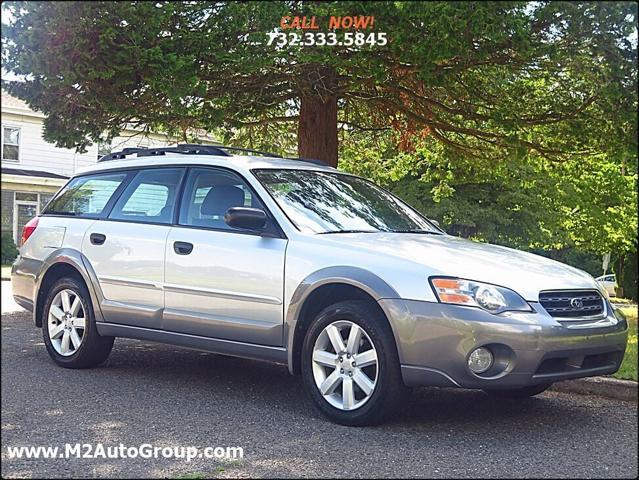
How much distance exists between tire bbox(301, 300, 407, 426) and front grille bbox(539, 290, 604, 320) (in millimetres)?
1017

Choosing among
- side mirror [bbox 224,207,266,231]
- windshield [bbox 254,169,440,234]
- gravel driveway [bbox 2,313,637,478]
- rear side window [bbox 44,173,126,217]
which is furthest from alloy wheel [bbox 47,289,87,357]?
windshield [bbox 254,169,440,234]

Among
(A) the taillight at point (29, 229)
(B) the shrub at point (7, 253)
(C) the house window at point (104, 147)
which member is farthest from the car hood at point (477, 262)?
(C) the house window at point (104, 147)

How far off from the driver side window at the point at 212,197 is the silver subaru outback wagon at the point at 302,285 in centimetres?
1

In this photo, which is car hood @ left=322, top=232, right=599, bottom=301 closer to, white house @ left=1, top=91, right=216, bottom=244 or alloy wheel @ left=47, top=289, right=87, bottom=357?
alloy wheel @ left=47, top=289, right=87, bottom=357

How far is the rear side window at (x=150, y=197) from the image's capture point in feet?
24.2

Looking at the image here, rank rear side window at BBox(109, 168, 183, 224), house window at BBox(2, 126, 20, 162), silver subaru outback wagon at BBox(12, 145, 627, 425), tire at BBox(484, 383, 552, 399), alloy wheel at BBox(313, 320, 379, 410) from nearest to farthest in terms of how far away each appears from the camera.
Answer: silver subaru outback wagon at BBox(12, 145, 627, 425) → alloy wheel at BBox(313, 320, 379, 410) → tire at BBox(484, 383, 552, 399) → rear side window at BBox(109, 168, 183, 224) → house window at BBox(2, 126, 20, 162)

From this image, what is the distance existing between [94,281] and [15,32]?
3326 mm

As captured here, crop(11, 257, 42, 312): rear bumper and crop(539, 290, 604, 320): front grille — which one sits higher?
crop(539, 290, 604, 320): front grille

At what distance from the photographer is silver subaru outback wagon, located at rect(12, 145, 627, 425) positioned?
217 inches

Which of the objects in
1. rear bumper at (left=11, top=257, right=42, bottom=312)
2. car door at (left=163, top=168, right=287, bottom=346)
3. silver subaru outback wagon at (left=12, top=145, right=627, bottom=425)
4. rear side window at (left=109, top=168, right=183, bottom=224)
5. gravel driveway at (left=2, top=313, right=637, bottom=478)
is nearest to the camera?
gravel driveway at (left=2, top=313, right=637, bottom=478)

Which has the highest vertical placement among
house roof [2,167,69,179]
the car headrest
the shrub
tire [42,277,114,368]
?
house roof [2,167,69,179]

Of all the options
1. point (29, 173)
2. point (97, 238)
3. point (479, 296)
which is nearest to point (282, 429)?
point (479, 296)

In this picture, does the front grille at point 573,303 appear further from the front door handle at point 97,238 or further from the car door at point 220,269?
the front door handle at point 97,238

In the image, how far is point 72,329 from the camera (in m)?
7.80
